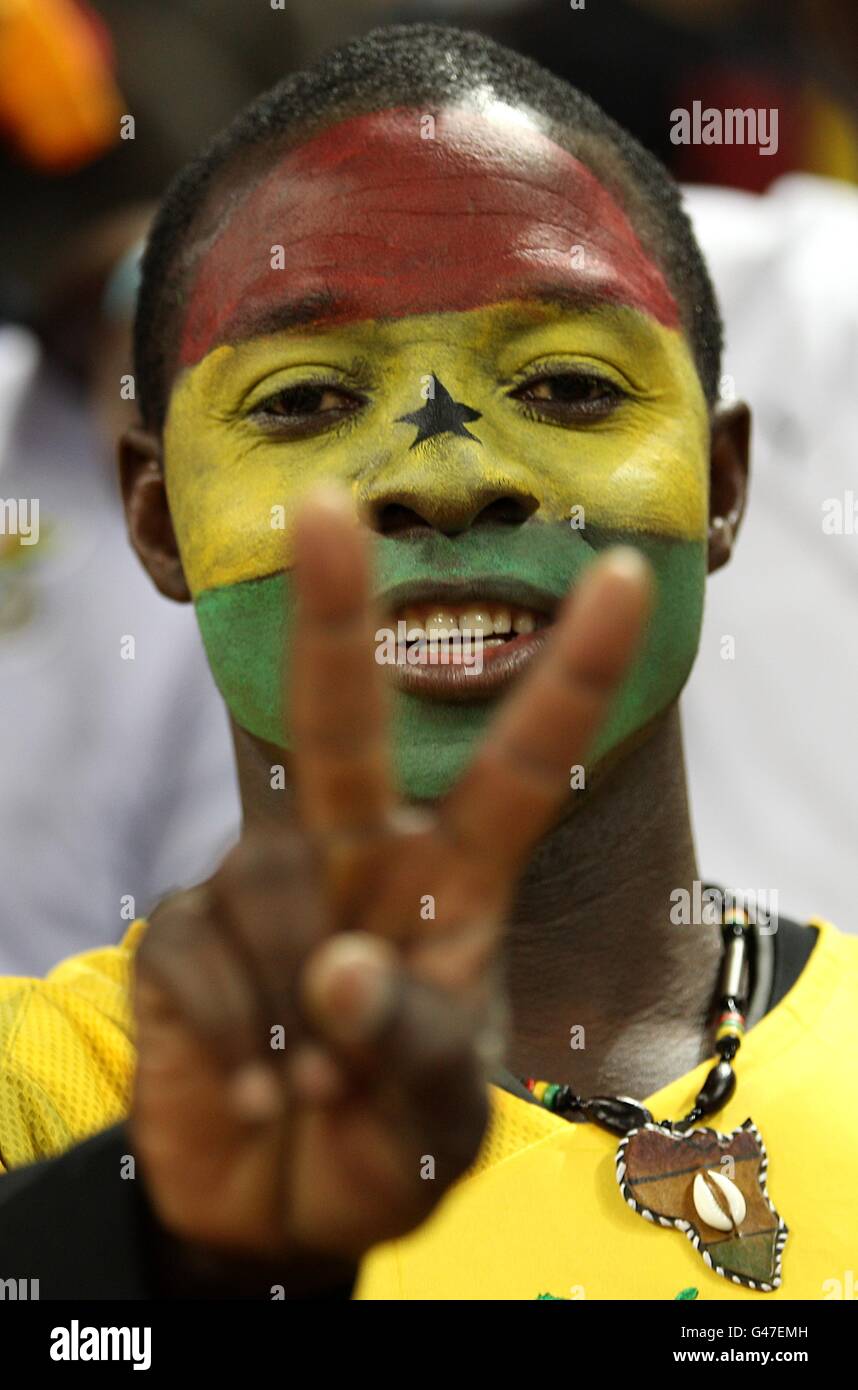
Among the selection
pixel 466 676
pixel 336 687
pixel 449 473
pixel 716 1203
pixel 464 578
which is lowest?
pixel 716 1203

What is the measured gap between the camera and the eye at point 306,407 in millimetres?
2131

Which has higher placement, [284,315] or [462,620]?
[284,315]

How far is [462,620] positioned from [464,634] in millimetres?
15

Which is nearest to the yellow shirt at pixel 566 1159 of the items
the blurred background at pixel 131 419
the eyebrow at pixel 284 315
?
the eyebrow at pixel 284 315

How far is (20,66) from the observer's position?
5.32 m

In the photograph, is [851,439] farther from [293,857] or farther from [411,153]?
[293,857]

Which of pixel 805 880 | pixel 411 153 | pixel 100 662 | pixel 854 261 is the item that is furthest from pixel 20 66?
pixel 411 153

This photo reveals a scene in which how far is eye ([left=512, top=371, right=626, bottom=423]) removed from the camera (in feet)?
7.02

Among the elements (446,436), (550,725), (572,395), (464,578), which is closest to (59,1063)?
(464,578)

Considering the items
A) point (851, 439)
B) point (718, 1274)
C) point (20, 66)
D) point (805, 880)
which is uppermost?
point (20, 66)

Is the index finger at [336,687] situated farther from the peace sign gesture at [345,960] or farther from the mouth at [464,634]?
the mouth at [464,634]

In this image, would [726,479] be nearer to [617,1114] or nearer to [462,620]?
[462,620]

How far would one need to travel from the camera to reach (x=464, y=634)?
2039mm

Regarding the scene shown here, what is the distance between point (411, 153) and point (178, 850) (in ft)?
7.53
